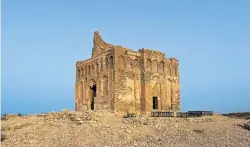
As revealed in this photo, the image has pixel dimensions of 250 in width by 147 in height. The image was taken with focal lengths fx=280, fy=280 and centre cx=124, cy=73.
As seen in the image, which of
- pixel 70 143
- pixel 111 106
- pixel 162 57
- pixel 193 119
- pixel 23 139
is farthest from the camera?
pixel 162 57

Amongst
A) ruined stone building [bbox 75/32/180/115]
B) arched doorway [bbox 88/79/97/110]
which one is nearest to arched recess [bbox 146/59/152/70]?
ruined stone building [bbox 75/32/180/115]

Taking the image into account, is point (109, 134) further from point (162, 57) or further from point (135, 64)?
point (162, 57)

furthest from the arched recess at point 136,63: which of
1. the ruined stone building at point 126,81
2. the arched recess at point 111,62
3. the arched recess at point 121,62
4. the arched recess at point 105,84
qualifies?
the arched recess at point 105,84

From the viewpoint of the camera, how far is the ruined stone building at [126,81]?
29.6 metres

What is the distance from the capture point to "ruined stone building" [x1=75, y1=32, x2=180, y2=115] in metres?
29.6

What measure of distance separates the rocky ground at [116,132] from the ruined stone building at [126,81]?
666 centimetres

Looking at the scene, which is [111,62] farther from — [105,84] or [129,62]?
[105,84]

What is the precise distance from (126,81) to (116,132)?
1128cm

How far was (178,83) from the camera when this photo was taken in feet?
119

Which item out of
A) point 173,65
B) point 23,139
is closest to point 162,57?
point 173,65

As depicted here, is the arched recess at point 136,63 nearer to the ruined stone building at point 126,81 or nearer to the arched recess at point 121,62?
the ruined stone building at point 126,81

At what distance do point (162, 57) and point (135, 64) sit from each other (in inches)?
169

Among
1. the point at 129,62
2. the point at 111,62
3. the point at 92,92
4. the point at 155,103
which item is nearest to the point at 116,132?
the point at 111,62

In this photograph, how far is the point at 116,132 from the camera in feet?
63.6
